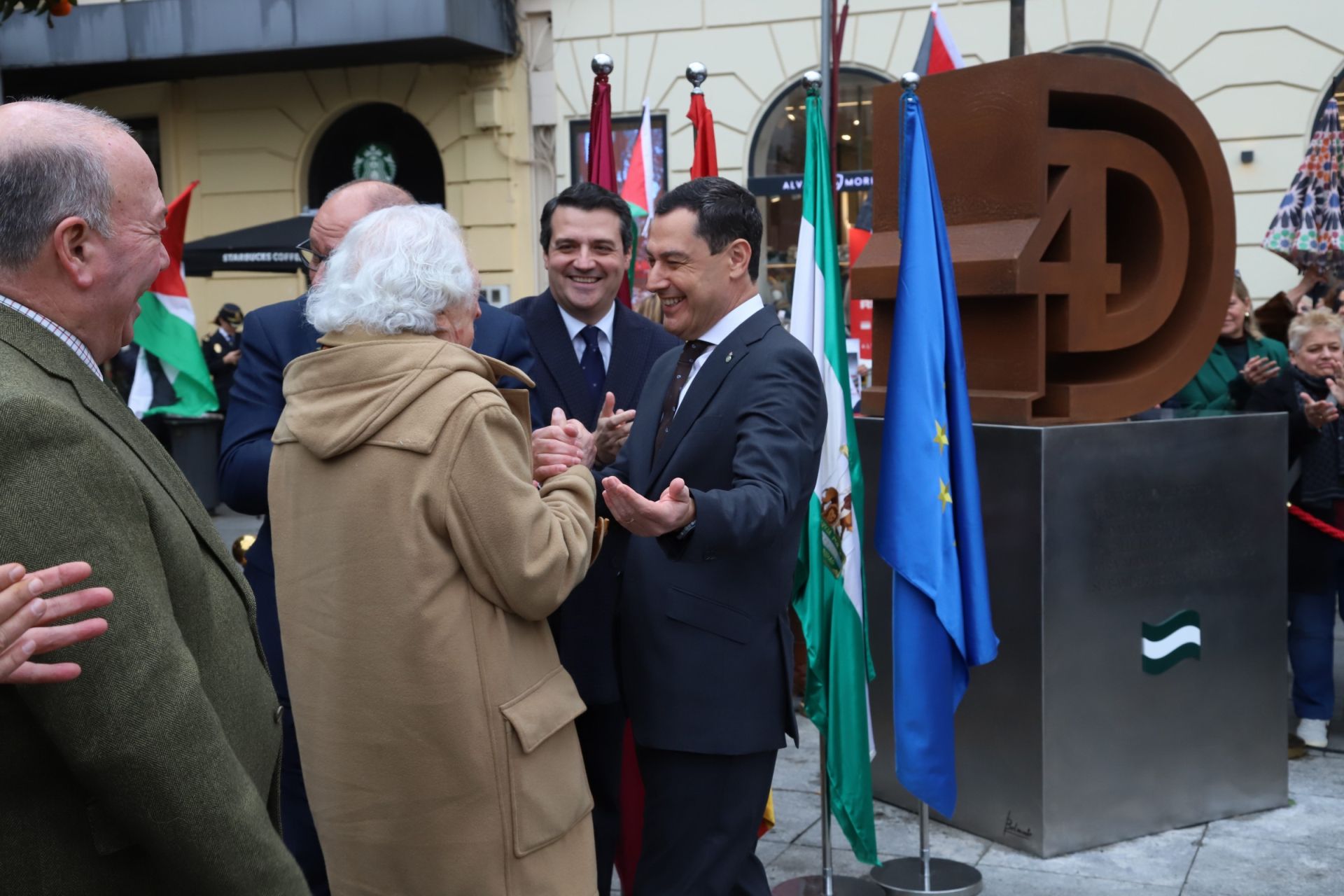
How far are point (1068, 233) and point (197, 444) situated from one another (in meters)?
10.0

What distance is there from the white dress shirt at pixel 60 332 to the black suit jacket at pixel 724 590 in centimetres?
153

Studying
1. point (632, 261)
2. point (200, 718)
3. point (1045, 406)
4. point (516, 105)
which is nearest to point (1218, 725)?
point (1045, 406)

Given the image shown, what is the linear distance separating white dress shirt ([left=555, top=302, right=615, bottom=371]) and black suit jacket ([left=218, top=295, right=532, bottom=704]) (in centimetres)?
41

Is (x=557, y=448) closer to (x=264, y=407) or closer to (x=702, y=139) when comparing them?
(x=264, y=407)

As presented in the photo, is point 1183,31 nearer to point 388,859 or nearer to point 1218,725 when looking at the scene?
point 1218,725

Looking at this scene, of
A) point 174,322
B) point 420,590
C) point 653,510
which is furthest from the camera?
point 174,322

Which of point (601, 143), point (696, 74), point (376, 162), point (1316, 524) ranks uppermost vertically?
point (376, 162)

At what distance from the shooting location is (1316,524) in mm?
5551

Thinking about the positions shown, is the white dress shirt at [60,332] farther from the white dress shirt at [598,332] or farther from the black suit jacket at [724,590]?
the white dress shirt at [598,332]

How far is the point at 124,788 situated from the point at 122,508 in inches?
12.9

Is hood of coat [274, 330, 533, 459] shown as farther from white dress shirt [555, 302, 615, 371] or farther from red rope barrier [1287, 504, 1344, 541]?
red rope barrier [1287, 504, 1344, 541]

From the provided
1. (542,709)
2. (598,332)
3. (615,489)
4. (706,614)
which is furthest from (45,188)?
(598,332)

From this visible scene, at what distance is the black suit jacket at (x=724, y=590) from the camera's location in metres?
3.12

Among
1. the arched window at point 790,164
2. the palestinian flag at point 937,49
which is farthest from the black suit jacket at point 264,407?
the arched window at point 790,164
